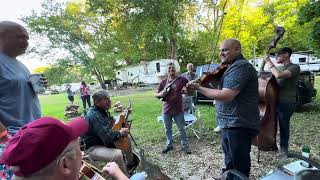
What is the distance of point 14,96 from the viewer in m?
2.47

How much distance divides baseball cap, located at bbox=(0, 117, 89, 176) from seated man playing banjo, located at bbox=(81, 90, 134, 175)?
8.50ft

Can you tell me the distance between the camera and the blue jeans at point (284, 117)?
15.7 feet

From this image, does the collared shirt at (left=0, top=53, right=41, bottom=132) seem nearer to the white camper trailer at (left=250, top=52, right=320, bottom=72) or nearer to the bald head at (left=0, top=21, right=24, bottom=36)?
the bald head at (left=0, top=21, right=24, bottom=36)

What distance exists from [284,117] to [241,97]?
213cm

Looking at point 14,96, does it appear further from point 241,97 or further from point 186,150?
point 186,150

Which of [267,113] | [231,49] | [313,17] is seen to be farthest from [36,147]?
[313,17]

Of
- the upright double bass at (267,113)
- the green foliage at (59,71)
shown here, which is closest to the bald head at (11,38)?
the upright double bass at (267,113)

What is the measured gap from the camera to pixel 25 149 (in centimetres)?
104

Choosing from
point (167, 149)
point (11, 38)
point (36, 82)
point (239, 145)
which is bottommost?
point (167, 149)

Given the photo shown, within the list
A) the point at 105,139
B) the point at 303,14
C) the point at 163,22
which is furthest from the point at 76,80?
the point at 105,139

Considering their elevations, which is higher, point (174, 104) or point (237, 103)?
point (237, 103)

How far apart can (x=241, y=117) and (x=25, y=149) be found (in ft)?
8.02

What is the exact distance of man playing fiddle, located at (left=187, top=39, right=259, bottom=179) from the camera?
3.04 m

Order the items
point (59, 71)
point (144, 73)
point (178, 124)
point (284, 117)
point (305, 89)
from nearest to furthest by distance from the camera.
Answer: point (284, 117) < point (178, 124) < point (305, 89) < point (59, 71) < point (144, 73)
